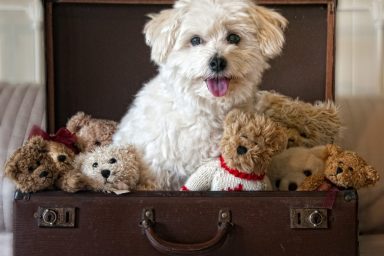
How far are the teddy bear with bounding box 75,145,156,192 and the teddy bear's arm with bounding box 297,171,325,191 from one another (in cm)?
29

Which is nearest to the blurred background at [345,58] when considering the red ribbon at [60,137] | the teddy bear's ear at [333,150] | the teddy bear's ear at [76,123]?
the teddy bear's ear at [76,123]

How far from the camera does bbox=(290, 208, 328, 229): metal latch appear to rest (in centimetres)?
90

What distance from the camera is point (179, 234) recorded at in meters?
0.92

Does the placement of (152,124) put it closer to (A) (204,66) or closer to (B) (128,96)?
(A) (204,66)

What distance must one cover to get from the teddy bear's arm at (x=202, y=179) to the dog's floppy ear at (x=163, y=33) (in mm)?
235

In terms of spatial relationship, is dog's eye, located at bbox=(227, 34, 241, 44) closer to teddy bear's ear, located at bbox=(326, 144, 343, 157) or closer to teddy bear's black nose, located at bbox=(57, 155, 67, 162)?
teddy bear's ear, located at bbox=(326, 144, 343, 157)

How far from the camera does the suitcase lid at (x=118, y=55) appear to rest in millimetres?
1395

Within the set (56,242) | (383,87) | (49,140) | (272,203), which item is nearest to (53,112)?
(49,140)

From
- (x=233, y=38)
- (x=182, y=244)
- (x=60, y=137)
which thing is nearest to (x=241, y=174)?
(x=182, y=244)

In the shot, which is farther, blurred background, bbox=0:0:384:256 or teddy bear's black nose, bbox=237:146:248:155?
blurred background, bbox=0:0:384:256

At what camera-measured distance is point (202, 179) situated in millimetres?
1000

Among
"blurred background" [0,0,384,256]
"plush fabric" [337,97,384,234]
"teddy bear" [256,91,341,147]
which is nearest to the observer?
"teddy bear" [256,91,341,147]

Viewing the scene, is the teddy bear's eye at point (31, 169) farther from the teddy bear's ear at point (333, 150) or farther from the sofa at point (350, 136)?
the teddy bear's ear at point (333, 150)

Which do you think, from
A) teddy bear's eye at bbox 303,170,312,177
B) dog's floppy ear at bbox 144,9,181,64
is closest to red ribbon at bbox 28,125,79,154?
dog's floppy ear at bbox 144,9,181,64
